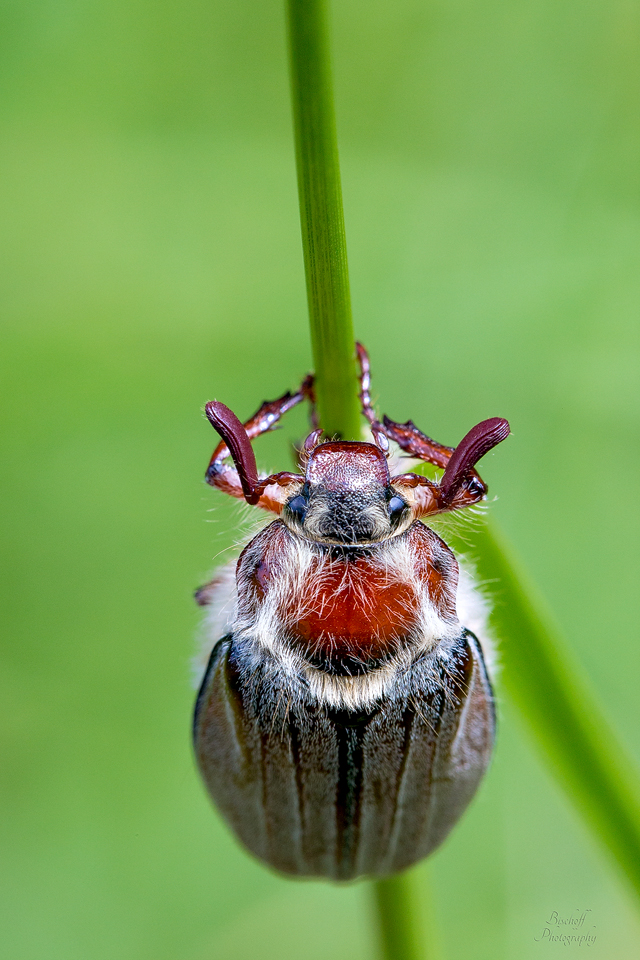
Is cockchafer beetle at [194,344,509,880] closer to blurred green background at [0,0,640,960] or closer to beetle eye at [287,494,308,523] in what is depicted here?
beetle eye at [287,494,308,523]

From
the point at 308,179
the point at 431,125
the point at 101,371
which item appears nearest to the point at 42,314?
the point at 101,371

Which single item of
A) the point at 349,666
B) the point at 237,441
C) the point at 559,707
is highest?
the point at 237,441

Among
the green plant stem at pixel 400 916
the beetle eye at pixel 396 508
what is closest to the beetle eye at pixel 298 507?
the beetle eye at pixel 396 508

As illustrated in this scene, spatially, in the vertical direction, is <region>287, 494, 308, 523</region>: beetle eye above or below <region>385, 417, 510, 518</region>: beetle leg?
above

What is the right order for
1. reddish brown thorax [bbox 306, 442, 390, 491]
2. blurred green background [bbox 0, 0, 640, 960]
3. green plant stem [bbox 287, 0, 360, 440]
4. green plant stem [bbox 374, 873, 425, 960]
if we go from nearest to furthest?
green plant stem [bbox 287, 0, 360, 440] → reddish brown thorax [bbox 306, 442, 390, 491] → green plant stem [bbox 374, 873, 425, 960] → blurred green background [bbox 0, 0, 640, 960]

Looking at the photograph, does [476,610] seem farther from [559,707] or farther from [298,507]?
[298,507]

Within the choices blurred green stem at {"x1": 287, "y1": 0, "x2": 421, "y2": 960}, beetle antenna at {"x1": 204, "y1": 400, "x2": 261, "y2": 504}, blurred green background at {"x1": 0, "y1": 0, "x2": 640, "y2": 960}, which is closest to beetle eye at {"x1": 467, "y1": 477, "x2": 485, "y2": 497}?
blurred green stem at {"x1": 287, "y1": 0, "x2": 421, "y2": 960}

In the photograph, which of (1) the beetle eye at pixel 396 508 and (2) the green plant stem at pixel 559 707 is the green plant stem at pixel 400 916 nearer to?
(2) the green plant stem at pixel 559 707

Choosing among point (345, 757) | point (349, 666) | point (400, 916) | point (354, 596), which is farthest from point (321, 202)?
point (400, 916)
